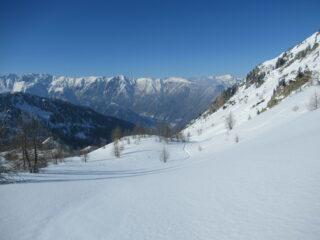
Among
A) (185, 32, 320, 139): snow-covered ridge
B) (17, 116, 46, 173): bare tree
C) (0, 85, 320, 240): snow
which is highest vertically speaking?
(185, 32, 320, 139): snow-covered ridge

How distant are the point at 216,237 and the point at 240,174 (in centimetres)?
590

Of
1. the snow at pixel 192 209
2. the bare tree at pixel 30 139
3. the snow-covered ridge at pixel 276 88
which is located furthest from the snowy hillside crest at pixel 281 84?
the bare tree at pixel 30 139

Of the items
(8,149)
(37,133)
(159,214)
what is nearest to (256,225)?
(159,214)

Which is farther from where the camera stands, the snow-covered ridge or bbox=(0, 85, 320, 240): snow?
the snow-covered ridge

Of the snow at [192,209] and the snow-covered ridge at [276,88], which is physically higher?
the snow-covered ridge at [276,88]

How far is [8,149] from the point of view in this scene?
68.4 feet

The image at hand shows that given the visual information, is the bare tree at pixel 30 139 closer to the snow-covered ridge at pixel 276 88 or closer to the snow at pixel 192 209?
the snow at pixel 192 209

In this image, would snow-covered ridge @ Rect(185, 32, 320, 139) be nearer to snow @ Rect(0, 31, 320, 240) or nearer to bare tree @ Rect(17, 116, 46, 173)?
snow @ Rect(0, 31, 320, 240)

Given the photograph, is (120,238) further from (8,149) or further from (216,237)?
(8,149)

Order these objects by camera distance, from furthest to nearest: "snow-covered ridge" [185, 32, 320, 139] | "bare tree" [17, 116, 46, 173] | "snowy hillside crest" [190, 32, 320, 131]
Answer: "snow-covered ridge" [185, 32, 320, 139] < "snowy hillside crest" [190, 32, 320, 131] < "bare tree" [17, 116, 46, 173]

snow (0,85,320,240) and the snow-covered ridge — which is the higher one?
the snow-covered ridge

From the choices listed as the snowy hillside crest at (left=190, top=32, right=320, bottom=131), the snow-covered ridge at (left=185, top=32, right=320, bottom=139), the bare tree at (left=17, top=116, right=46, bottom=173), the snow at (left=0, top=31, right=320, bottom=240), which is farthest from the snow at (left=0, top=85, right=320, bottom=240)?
the snow-covered ridge at (left=185, top=32, right=320, bottom=139)

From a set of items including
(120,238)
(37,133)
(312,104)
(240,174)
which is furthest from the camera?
(312,104)

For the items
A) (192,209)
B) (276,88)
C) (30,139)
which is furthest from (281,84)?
(192,209)
